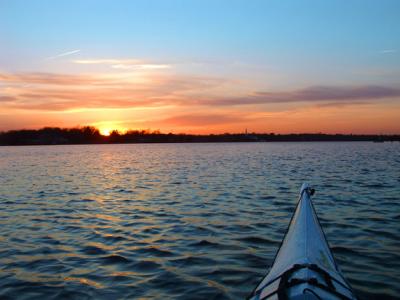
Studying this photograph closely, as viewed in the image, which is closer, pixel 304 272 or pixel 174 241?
pixel 304 272

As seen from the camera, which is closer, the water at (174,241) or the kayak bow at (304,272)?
the kayak bow at (304,272)

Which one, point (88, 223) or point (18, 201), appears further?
point (18, 201)

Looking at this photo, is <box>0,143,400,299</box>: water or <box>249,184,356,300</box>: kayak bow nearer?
<box>249,184,356,300</box>: kayak bow

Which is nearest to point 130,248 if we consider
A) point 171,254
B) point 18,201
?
point 171,254

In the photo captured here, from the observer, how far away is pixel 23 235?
13281 mm

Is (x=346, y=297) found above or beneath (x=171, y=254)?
above

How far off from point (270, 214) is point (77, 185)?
18.5 meters

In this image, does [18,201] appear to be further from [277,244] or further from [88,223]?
[277,244]

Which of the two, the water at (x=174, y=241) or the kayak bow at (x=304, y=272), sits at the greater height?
the kayak bow at (x=304, y=272)

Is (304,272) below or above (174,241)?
above

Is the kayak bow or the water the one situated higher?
the kayak bow

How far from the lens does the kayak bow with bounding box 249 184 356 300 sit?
17.0 feet

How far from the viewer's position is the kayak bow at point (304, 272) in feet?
17.0

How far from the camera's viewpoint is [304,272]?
579 cm
